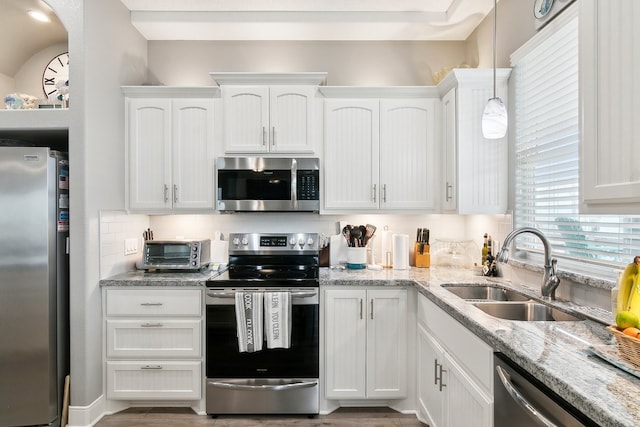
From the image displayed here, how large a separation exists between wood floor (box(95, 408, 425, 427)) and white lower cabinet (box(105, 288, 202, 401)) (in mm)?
136

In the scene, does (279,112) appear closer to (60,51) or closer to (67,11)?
(67,11)

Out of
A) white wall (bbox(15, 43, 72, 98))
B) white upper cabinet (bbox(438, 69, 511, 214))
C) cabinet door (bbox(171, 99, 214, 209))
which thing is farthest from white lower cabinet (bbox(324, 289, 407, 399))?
white wall (bbox(15, 43, 72, 98))

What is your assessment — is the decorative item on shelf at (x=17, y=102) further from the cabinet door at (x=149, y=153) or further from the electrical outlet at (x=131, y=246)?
the electrical outlet at (x=131, y=246)

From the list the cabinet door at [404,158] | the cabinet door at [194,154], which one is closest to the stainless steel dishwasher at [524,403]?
the cabinet door at [404,158]

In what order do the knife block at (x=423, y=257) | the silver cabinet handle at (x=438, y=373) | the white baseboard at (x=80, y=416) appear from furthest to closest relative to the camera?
the knife block at (x=423, y=257), the white baseboard at (x=80, y=416), the silver cabinet handle at (x=438, y=373)

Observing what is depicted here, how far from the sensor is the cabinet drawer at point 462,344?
1413 millimetres

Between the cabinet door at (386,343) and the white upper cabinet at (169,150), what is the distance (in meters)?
1.50

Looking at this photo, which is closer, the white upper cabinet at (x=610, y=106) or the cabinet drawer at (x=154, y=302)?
the white upper cabinet at (x=610, y=106)

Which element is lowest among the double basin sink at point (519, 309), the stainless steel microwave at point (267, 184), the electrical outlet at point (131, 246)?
the double basin sink at point (519, 309)

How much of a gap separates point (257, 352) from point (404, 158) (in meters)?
1.80

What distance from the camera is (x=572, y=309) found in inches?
64.7

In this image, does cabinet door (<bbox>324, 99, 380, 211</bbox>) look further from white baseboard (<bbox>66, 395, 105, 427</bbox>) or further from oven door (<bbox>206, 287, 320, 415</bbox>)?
white baseboard (<bbox>66, 395, 105, 427</bbox>)

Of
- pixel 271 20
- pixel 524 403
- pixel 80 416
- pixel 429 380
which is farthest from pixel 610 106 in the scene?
pixel 80 416

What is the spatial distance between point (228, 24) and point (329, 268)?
2.14m
